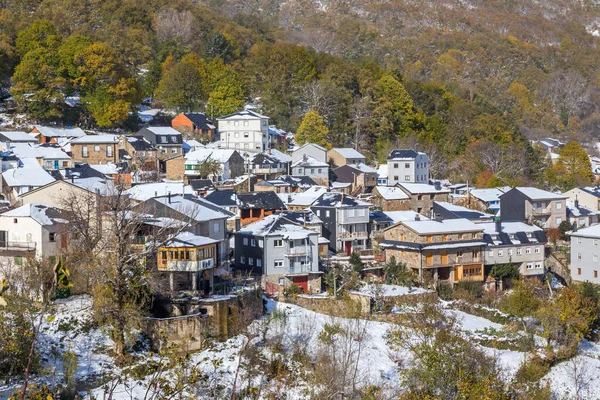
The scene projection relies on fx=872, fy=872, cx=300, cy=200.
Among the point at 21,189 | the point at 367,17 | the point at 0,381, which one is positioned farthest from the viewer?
the point at 367,17

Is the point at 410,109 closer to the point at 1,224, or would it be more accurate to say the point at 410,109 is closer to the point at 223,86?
the point at 223,86

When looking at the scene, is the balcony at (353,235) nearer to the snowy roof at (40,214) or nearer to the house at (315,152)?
the house at (315,152)

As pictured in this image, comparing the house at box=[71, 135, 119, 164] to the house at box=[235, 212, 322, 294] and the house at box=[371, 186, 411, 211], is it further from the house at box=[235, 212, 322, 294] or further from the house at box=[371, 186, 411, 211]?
the house at box=[235, 212, 322, 294]

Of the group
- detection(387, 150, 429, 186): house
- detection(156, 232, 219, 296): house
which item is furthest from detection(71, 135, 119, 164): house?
detection(156, 232, 219, 296): house

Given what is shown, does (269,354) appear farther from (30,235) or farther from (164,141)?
(164,141)

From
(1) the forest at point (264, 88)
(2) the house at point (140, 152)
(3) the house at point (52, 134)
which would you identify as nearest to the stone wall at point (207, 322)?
(2) the house at point (140, 152)

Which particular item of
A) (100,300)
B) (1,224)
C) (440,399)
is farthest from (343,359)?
(1,224)
